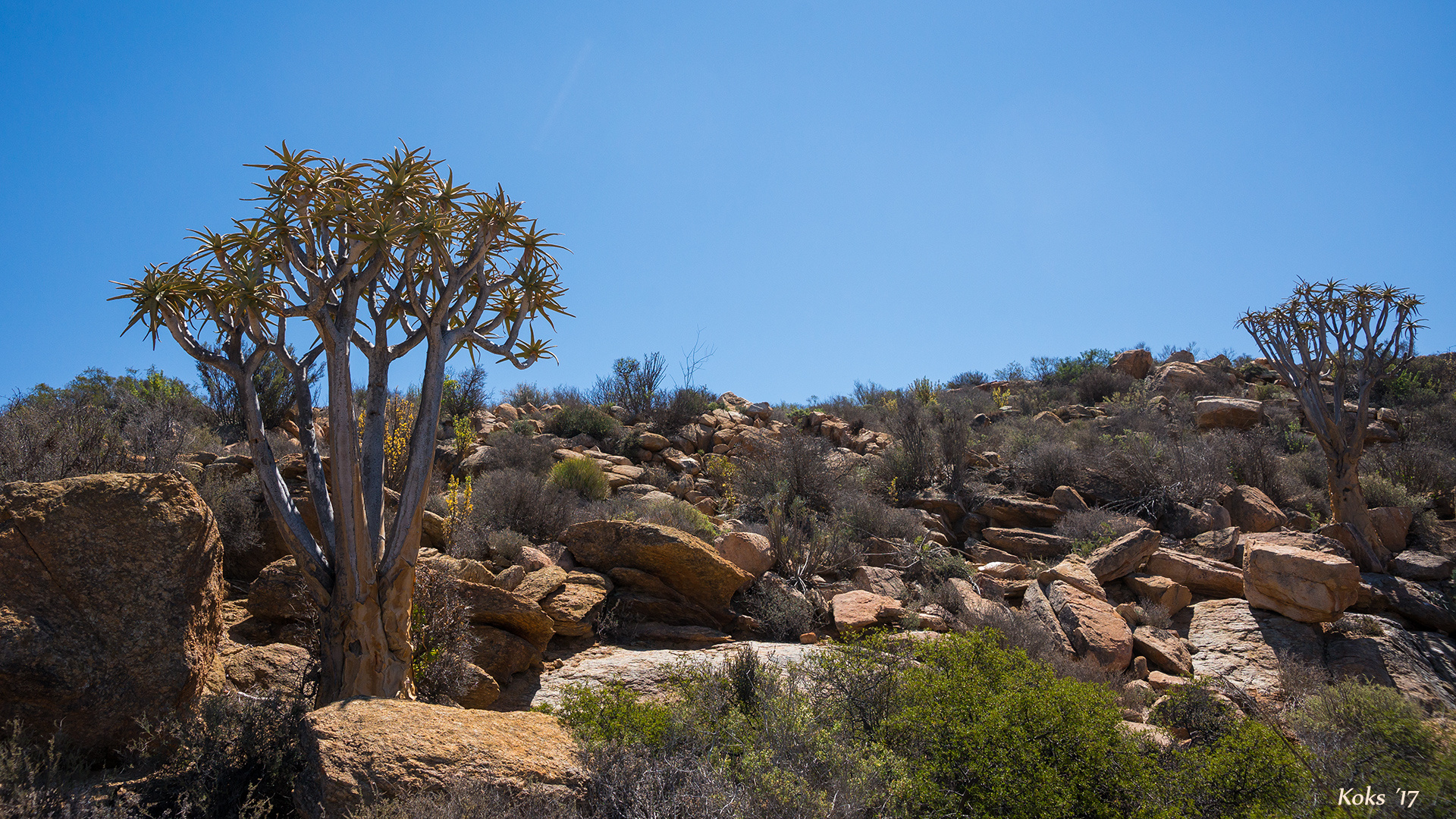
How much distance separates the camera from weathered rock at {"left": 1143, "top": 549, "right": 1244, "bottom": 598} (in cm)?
833

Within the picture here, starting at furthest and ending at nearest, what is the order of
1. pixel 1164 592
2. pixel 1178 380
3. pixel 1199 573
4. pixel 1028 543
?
pixel 1178 380, pixel 1028 543, pixel 1199 573, pixel 1164 592

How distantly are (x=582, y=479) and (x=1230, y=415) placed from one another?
13.9 metres

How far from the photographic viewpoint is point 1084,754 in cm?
367

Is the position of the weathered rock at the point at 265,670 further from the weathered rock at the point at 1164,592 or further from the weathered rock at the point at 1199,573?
the weathered rock at the point at 1199,573

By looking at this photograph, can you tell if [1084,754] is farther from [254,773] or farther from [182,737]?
[182,737]


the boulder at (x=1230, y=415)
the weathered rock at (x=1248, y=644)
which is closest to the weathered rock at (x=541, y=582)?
the weathered rock at (x=1248, y=644)

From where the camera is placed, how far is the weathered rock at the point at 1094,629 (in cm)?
659

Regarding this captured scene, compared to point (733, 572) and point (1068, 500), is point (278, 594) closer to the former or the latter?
point (733, 572)

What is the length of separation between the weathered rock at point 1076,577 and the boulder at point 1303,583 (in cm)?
155

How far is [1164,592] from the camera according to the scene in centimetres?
809

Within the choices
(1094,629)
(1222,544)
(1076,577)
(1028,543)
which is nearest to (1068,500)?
(1028,543)

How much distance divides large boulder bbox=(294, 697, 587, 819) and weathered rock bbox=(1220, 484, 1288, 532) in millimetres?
10320

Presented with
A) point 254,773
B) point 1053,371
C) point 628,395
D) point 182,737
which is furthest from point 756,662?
point 1053,371

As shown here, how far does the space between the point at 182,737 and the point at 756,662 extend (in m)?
3.61
